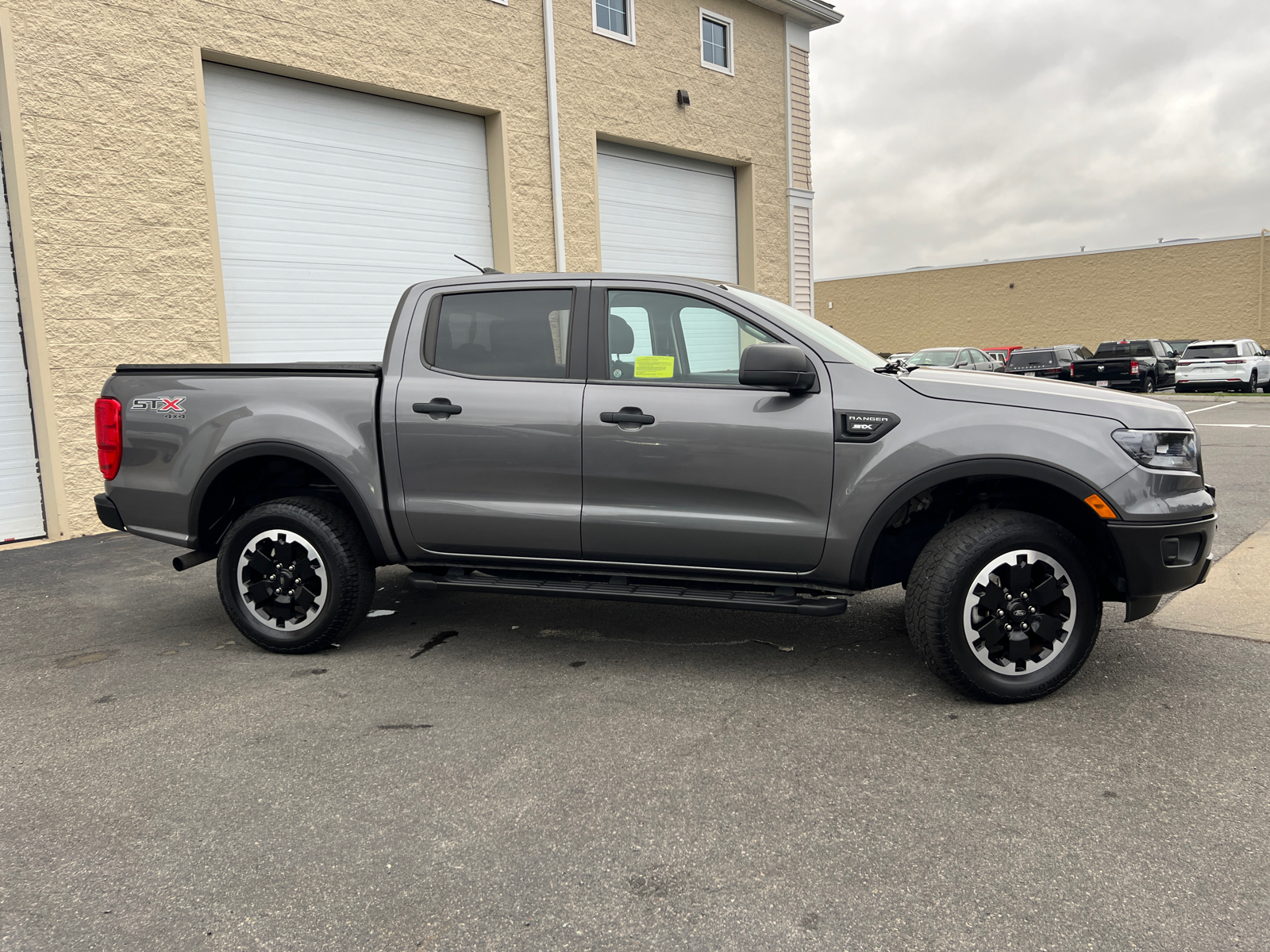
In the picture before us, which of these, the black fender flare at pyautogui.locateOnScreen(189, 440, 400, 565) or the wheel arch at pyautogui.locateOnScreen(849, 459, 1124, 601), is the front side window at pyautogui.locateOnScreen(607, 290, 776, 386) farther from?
the black fender flare at pyautogui.locateOnScreen(189, 440, 400, 565)

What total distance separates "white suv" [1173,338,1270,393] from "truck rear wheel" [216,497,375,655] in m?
28.7

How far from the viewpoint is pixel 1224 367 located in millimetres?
26234

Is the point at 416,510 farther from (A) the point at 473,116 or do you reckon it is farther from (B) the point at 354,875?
(A) the point at 473,116

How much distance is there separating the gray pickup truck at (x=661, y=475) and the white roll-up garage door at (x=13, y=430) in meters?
4.02

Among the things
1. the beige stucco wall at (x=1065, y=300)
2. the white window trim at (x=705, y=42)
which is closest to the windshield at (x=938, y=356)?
the white window trim at (x=705, y=42)

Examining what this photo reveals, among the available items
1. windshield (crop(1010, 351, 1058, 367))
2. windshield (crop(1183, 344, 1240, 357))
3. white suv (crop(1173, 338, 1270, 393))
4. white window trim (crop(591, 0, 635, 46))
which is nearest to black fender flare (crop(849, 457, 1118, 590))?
white window trim (crop(591, 0, 635, 46))

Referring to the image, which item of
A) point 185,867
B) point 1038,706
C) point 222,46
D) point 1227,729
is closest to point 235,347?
point 222,46

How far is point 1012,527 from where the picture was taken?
374 cm

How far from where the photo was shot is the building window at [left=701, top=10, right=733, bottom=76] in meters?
14.0

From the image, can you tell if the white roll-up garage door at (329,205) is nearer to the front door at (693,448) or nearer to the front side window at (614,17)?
the front side window at (614,17)

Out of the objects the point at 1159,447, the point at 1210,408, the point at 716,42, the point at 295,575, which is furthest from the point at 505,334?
the point at 1210,408

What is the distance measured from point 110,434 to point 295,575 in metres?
1.31

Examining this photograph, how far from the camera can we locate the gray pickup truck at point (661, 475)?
3.75m

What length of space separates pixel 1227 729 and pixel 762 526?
6.50 ft
